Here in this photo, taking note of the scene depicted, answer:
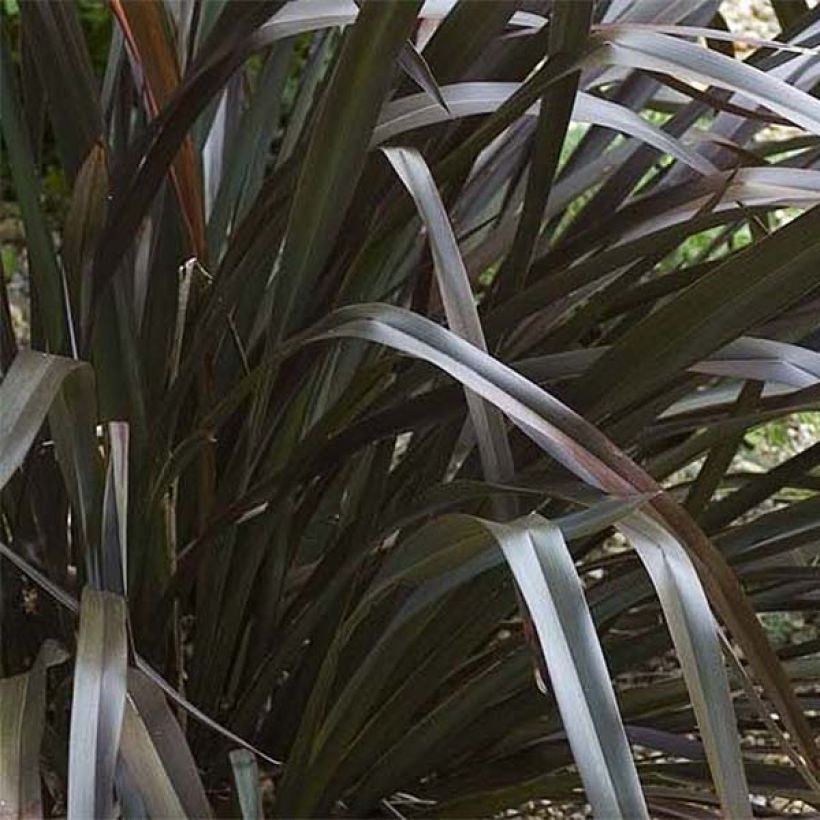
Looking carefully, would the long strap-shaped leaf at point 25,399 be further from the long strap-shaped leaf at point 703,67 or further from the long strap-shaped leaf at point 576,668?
the long strap-shaped leaf at point 703,67

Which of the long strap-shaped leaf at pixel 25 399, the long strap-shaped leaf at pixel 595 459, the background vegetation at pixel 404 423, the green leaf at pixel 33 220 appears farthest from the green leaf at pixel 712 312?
the green leaf at pixel 33 220

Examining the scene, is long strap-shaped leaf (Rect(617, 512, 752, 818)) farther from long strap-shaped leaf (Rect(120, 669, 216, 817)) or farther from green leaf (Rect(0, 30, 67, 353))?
green leaf (Rect(0, 30, 67, 353))

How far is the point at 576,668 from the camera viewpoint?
0.77 metres

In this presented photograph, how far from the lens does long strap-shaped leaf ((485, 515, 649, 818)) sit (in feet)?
2.46

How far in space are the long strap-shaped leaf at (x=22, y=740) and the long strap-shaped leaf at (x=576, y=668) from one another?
0.92 feet

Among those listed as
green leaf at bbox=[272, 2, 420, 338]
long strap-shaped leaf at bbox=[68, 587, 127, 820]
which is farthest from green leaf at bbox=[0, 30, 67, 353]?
long strap-shaped leaf at bbox=[68, 587, 127, 820]

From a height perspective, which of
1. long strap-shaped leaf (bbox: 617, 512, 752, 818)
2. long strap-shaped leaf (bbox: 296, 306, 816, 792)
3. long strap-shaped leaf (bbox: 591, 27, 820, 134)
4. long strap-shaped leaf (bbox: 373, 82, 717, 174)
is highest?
long strap-shaped leaf (bbox: 373, 82, 717, 174)

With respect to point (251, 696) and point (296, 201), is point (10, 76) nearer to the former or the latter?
point (296, 201)

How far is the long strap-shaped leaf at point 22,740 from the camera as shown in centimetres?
83

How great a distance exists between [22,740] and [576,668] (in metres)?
0.32

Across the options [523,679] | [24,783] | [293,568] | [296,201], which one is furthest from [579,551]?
[24,783]

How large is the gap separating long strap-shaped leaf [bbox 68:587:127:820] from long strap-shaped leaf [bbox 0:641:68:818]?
0.03 m

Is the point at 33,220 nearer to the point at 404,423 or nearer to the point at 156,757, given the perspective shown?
the point at 404,423

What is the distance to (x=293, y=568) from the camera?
1.37 meters
